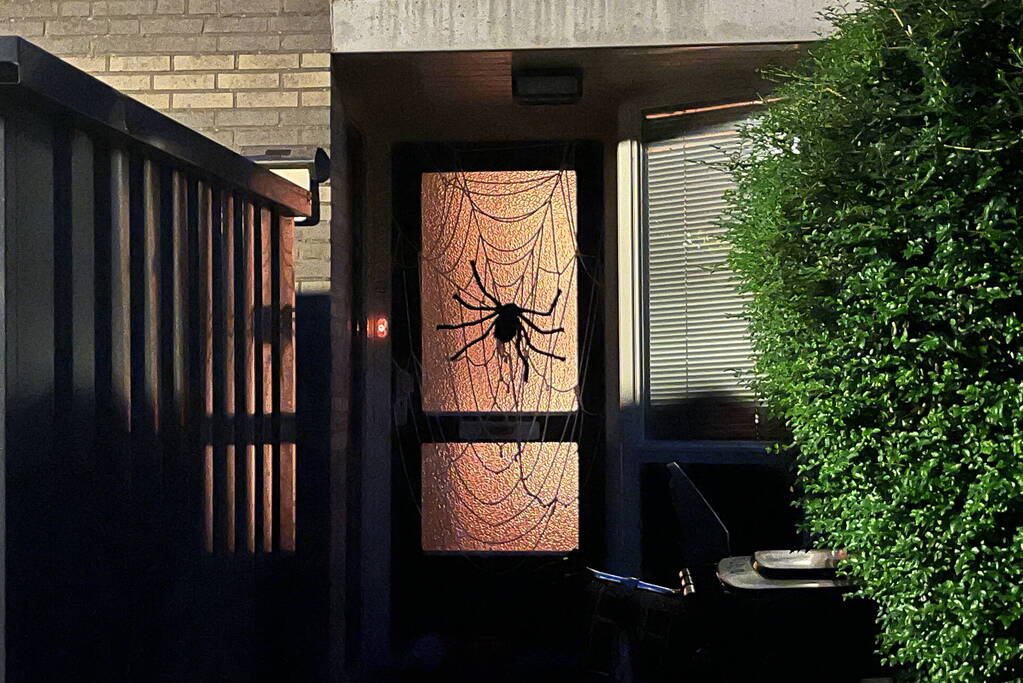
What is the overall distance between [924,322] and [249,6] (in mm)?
3447

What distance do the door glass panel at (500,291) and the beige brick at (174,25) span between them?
1775 mm

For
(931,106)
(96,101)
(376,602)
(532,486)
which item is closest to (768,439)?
(532,486)

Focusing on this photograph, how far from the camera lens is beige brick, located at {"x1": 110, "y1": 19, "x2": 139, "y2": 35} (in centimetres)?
570

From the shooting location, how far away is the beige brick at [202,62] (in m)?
5.66

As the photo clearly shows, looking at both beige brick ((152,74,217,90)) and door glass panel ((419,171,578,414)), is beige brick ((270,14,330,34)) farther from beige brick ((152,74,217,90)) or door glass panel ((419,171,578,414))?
door glass panel ((419,171,578,414))

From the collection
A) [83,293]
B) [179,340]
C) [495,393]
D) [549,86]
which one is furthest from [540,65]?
[83,293]

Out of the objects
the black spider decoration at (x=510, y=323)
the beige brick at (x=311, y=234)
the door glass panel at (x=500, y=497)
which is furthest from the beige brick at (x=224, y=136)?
the door glass panel at (x=500, y=497)

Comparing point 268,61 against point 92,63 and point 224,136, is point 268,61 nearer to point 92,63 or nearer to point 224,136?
point 224,136

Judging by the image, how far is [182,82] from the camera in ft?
18.6

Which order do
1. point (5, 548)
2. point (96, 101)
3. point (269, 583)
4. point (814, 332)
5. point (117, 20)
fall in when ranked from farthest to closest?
point (117, 20) → point (269, 583) → point (814, 332) → point (96, 101) → point (5, 548)

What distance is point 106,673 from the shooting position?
2.92 metres

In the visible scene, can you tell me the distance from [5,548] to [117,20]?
3774 mm

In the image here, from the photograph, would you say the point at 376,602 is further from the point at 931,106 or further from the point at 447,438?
the point at 931,106

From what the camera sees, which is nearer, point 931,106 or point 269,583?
point 931,106
